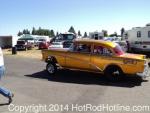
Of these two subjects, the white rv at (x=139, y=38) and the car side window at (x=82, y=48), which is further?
the white rv at (x=139, y=38)

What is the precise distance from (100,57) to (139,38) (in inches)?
685

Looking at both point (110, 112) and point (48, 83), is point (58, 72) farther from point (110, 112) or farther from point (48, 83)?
point (110, 112)

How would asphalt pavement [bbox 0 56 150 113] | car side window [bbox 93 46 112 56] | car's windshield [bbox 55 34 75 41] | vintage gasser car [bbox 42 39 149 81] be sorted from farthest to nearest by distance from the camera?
car's windshield [bbox 55 34 75 41] → car side window [bbox 93 46 112 56] → vintage gasser car [bbox 42 39 149 81] → asphalt pavement [bbox 0 56 150 113]

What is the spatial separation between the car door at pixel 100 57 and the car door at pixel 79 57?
0.25m

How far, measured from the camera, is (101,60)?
532 inches

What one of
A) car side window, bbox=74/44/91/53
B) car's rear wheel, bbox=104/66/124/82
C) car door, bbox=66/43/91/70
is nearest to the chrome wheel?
car door, bbox=66/43/91/70

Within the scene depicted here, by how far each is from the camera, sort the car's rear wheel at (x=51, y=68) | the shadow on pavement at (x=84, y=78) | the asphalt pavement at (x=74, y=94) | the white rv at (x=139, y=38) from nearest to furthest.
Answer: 1. the asphalt pavement at (x=74, y=94)
2. the shadow on pavement at (x=84, y=78)
3. the car's rear wheel at (x=51, y=68)
4. the white rv at (x=139, y=38)

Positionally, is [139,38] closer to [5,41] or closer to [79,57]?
[79,57]

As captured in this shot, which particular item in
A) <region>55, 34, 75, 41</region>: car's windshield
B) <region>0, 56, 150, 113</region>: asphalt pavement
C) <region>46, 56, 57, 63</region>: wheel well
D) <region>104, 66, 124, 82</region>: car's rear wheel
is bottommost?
<region>0, 56, 150, 113</region>: asphalt pavement

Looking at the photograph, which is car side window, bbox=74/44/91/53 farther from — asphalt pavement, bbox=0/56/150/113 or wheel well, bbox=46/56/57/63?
wheel well, bbox=46/56/57/63

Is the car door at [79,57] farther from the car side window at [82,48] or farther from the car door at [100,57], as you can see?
the car door at [100,57]

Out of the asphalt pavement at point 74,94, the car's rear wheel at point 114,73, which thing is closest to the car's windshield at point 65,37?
the asphalt pavement at point 74,94

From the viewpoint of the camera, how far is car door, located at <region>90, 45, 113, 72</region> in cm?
1341

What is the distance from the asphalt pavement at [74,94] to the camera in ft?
28.1
